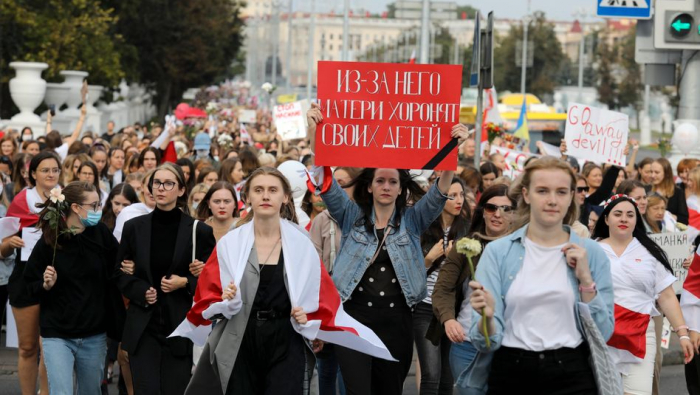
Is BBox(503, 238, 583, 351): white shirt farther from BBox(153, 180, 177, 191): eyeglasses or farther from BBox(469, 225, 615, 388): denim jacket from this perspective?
BBox(153, 180, 177, 191): eyeglasses

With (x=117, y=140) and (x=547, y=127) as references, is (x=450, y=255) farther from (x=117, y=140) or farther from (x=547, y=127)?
(x=547, y=127)

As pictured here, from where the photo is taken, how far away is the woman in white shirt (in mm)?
7543

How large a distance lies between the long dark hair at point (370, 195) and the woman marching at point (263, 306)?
2.74 feet

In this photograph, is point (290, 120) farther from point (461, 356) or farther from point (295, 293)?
point (295, 293)

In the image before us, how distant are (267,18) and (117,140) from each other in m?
84.8

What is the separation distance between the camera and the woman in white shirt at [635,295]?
24.7 ft

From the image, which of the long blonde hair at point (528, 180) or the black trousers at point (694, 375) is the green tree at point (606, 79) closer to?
the black trousers at point (694, 375)

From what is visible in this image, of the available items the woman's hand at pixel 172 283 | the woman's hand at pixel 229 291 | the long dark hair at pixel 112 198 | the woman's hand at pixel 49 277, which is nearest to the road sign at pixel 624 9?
the long dark hair at pixel 112 198

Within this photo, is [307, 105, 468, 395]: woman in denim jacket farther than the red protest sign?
No

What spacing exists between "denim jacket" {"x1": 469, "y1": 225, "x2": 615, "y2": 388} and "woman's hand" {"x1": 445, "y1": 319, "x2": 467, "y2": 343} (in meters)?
0.66

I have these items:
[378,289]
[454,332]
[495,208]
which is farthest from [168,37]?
[454,332]

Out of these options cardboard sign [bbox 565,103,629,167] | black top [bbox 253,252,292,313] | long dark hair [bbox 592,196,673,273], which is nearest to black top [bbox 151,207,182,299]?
black top [bbox 253,252,292,313]

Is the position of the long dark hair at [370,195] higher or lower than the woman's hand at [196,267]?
higher

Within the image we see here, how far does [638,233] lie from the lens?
7.74 metres
